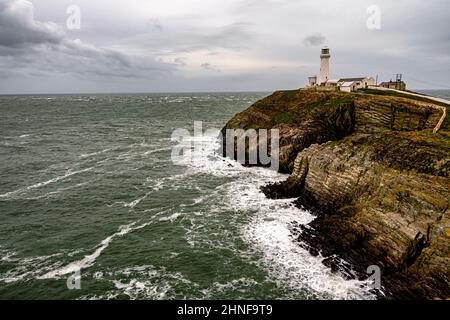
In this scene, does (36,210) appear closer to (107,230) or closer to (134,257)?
(107,230)

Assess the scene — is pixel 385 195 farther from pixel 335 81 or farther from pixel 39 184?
pixel 335 81

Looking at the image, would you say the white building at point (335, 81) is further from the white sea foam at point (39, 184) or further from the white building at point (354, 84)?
the white sea foam at point (39, 184)

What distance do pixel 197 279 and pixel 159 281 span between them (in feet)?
9.72

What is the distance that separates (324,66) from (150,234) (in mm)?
65900

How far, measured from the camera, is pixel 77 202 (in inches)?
1526

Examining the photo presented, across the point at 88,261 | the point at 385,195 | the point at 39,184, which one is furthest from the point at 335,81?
the point at 88,261

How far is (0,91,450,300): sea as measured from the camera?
2323 cm

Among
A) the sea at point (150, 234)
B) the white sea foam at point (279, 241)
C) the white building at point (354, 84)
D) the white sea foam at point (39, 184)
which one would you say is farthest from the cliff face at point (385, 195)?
the white sea foam at point (39, 184)

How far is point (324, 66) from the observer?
7888 centimetres

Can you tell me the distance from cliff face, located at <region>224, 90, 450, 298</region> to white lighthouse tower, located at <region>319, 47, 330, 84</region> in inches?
1282

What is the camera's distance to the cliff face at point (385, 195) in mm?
22062

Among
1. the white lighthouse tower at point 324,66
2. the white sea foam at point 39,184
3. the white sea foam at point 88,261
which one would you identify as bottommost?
the white sea foam at point 88,261

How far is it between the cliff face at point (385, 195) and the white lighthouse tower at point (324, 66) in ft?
107
